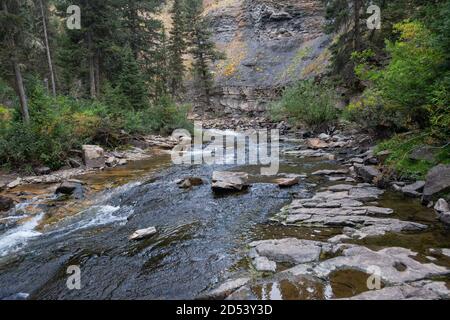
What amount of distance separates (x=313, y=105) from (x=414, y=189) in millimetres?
12248

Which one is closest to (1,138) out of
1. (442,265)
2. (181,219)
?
(181,219)

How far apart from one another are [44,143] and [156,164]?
4.59 metres

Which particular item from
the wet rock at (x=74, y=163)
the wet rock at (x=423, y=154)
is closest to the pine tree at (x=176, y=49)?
the wet rock at (x=74, y=163)

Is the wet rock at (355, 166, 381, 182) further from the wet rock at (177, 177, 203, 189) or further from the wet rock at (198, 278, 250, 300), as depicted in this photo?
the wet rock at (198, 278, 250, 300)

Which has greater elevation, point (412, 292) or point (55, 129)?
point (55, 129)

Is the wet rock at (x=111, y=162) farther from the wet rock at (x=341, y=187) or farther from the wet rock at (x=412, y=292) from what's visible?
the wet rock at (x=412, y=292)

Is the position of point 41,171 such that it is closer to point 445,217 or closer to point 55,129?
point 55,129

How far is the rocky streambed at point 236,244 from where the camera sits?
13.9 feet

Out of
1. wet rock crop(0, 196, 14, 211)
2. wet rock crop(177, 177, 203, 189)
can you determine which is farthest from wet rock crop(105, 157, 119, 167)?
wet rock crop(0, 196, 14, 211)

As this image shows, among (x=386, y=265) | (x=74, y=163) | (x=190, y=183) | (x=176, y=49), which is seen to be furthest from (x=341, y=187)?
(x=176, y=49)

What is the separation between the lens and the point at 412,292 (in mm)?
3699

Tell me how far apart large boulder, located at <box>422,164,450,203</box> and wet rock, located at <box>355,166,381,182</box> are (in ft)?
5.82

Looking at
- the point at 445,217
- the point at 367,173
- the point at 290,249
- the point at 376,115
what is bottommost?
the point at 290,249
